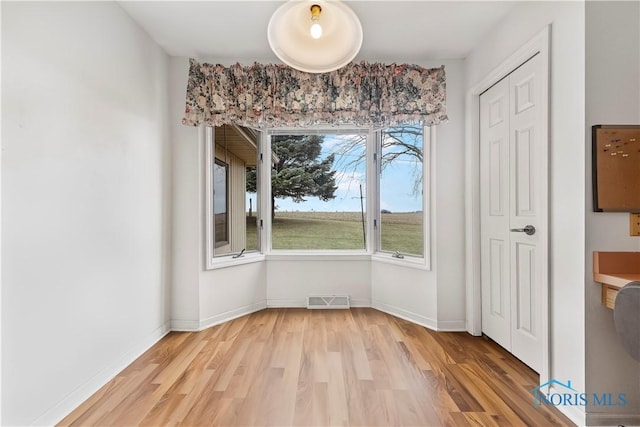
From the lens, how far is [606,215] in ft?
5.36

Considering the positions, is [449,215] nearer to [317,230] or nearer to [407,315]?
[407,315]

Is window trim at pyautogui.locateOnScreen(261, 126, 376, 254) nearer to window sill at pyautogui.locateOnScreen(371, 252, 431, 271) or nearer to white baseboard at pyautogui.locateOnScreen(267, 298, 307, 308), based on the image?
window sill at pyautogui.locateOnScreen(371, 252, 431, 271)

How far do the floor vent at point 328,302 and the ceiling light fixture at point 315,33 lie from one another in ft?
8.42

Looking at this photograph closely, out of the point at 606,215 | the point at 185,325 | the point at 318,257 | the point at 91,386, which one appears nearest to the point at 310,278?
the point at 318,257

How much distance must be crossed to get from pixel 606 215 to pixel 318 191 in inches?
96.4

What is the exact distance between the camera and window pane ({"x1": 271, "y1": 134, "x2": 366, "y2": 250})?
139 inches

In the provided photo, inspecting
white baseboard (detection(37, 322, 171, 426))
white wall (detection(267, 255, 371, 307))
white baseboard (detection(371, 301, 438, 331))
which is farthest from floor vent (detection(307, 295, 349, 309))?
white baseboard (detection(37, 322, 171, 426))

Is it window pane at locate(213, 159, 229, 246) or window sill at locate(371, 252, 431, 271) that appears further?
window pane at locate(213, 159, 229, 246)

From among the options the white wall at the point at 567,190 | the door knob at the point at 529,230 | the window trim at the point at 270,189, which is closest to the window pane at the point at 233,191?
the window trim at the point at 270,189

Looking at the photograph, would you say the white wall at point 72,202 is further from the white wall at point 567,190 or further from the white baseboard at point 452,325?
the white wall at point 567,190

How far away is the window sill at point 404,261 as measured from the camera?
3.03m

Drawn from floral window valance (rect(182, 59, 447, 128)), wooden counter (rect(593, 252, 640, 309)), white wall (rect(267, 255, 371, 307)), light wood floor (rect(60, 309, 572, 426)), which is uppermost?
floral window valance (rect(182, 59, 447, 128))

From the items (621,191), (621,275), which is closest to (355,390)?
(621,275)

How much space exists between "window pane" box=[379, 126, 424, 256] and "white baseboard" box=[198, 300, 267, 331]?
147cm
